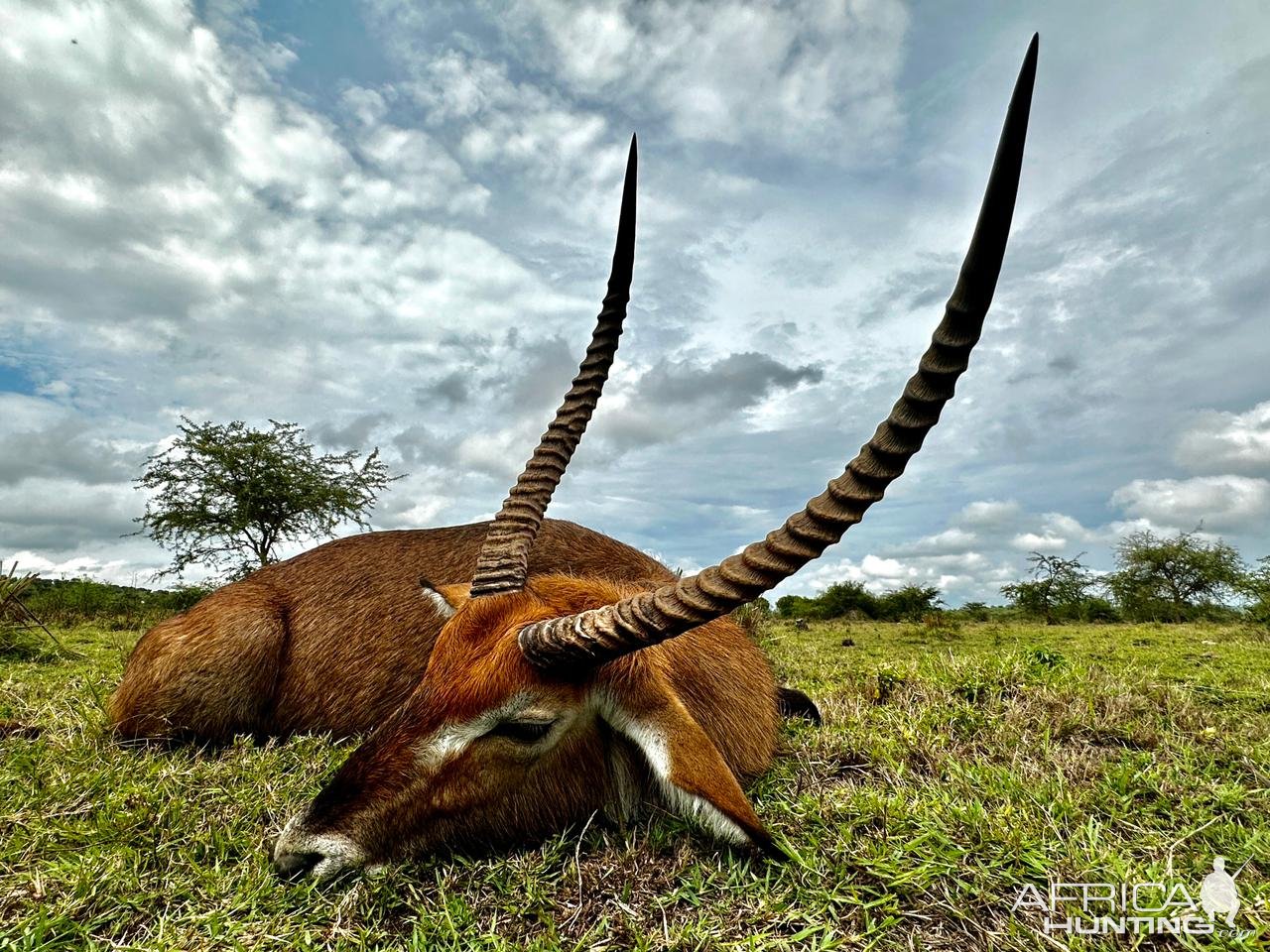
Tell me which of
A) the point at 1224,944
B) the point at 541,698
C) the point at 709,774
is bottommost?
the point at 1224,944

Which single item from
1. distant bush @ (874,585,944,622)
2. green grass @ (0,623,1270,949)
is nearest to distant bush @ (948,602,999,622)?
distant bush @ (874,585,944,622)

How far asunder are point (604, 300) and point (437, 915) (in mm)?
Result: 3063

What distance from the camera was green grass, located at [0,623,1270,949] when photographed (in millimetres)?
2342

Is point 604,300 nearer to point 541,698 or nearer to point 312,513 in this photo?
point 541,698

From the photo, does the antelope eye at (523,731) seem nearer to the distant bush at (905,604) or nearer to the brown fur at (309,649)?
the brown fur at (309,649)

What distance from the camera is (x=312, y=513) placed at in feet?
68.9

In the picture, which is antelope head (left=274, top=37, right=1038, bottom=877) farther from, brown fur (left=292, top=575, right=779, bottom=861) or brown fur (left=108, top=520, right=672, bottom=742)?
brown fur (left=108, top=520, right=672, bottom=742)

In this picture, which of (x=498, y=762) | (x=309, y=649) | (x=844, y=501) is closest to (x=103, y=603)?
(x=309, y=649)

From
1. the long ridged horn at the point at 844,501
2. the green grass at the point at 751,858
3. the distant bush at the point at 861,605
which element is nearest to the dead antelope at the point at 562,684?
the long ridged horn at the point at 844,501

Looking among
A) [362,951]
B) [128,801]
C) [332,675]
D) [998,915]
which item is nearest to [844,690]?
[998,915]

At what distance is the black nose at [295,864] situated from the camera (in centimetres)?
257
